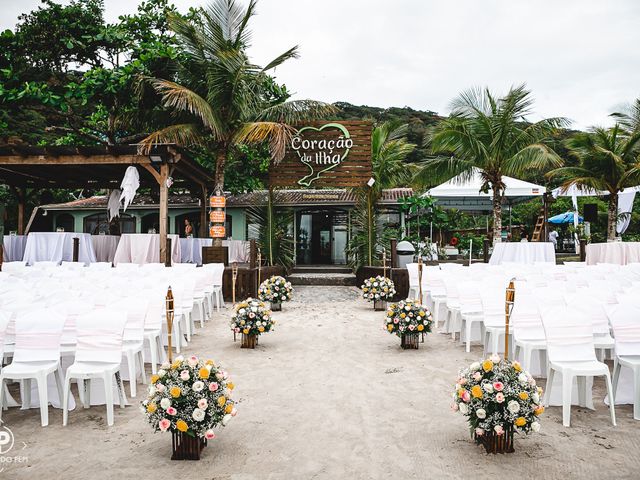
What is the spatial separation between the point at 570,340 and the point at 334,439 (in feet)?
7.77

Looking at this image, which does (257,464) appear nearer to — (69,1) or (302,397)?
(302,397)

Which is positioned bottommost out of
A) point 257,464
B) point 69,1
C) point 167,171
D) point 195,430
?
point 257,464

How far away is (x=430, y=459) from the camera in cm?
381

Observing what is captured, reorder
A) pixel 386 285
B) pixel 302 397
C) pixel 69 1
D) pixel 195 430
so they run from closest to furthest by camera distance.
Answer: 1. pixel 195 430
2. pixel 302 397
3. pixel 386 285
4. pixel 69 1

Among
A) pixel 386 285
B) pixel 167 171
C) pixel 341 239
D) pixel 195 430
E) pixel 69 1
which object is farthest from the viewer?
pixel 341 239

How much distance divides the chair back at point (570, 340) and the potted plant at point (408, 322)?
2795 millimetres

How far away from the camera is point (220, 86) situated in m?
14.5

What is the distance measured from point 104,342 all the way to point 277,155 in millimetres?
10936

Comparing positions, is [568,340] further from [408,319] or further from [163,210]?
[163,210]

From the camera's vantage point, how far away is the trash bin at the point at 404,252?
15180 millimetres

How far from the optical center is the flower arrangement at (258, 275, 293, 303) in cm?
1156

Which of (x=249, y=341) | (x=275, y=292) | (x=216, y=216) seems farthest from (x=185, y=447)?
(x=216, y=216)

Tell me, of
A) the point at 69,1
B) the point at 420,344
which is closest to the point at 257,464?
the point at 420,344

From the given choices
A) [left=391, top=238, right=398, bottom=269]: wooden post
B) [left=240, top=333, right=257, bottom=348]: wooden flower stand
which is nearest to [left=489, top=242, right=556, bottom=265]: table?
[left=391, top=238, right=398, bottom=269]: wooden post
